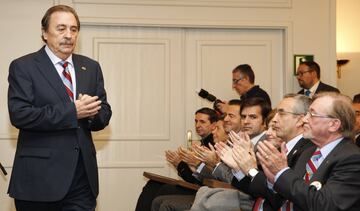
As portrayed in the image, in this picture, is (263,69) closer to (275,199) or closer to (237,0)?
(237,0)

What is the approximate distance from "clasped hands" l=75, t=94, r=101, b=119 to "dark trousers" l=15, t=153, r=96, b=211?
0.67 ft

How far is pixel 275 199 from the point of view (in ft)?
11.0

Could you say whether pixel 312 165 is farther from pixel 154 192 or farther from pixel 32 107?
pixel 154 192

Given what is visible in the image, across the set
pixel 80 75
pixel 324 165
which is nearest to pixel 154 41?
pixel 80 75

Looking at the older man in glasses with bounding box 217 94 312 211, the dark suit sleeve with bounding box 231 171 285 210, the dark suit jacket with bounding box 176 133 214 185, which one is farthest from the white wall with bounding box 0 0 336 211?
the dark suit sleeve with bounding box 231 171 285 210

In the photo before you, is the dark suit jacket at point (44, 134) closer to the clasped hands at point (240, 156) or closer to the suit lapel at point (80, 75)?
the suit lapel at point (80, 75)

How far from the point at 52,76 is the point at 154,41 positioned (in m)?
4.15

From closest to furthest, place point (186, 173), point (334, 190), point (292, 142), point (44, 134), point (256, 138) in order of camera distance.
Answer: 1. point (334, 190)
2. point (44, 134)
3. point (292, 142)
4. point (256, 138)
5. point (186, 173)

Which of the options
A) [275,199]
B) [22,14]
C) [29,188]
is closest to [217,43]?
[22,14]

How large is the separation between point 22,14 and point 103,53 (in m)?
0.94

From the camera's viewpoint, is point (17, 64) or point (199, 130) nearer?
point (17, 64)

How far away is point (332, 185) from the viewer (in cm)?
269

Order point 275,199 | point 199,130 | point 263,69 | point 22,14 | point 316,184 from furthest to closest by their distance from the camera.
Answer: point 263,69 → point 22,14 → point 199,130 → point 275,199 → point 316,184

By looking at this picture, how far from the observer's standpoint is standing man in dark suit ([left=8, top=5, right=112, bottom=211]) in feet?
9.86
